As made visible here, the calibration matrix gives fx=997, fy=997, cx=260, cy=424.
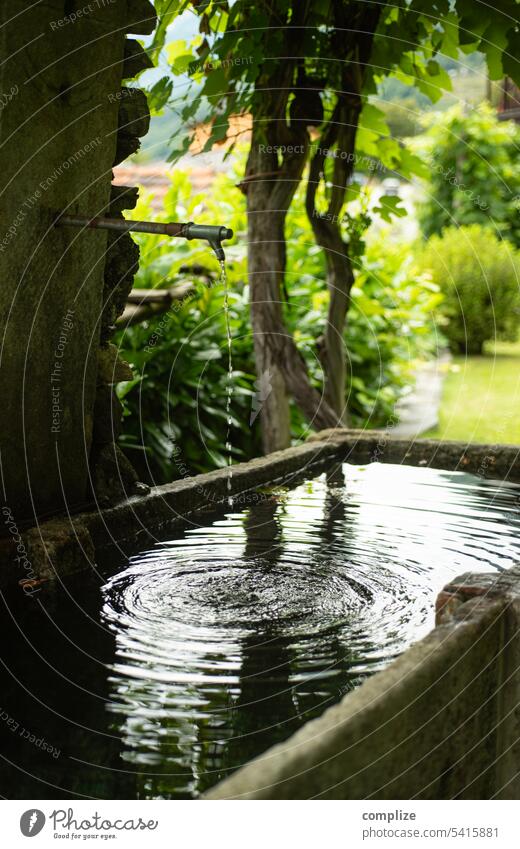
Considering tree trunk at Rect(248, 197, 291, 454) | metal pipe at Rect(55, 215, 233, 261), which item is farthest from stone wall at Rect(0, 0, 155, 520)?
tree trunk at Rect(248, 197, 291, 454)

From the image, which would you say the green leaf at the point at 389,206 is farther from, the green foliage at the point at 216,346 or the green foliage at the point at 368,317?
the green foliage at the point at 368,317

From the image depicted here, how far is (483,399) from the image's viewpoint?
9.98 m

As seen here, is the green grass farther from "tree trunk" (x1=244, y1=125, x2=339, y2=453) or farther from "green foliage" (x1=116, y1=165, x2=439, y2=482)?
"tree trunk" (x1=244, y1=125, x2=339, y2=453)

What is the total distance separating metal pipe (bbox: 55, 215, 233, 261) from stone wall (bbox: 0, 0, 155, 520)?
8cm

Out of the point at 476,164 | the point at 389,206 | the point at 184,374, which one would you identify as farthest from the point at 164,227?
the point at 476,164

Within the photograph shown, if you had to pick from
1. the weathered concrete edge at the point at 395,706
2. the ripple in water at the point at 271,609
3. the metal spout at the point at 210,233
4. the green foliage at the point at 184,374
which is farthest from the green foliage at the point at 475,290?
the weathered concrete edge at the point at 395,706

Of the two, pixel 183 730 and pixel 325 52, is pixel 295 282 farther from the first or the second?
pixel 183 730

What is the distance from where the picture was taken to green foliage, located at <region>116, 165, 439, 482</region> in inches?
236

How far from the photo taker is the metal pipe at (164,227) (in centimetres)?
302

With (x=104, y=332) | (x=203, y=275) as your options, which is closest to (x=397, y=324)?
(x=203, y=275)

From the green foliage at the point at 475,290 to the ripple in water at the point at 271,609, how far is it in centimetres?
824

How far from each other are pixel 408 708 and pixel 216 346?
4.69m

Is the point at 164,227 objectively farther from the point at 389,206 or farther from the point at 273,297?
the point at 389,206

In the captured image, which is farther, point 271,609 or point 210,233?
point 210,233
